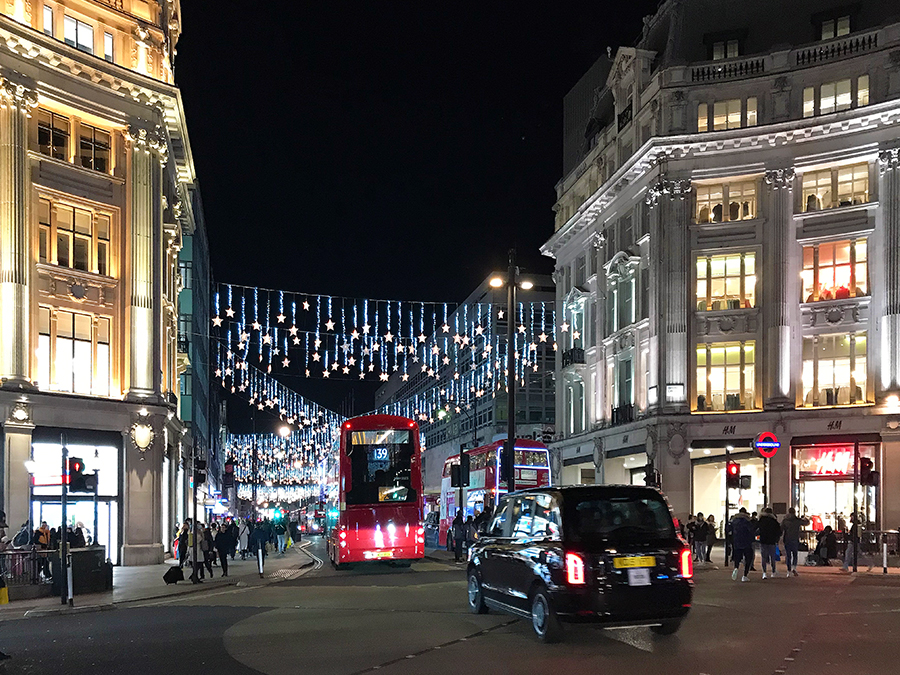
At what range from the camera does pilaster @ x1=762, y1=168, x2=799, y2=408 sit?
42438mm

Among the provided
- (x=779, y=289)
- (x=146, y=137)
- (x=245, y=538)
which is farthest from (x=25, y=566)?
(x=779, y=289)

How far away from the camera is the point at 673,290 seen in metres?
44.7

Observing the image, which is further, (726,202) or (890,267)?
(726,202)

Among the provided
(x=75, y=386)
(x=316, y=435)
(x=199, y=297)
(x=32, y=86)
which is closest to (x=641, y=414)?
(x=75, y=386)

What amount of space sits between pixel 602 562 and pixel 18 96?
87.9ft

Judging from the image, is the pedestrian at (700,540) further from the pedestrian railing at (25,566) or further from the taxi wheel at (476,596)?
the pedestrian railing at (25,566)

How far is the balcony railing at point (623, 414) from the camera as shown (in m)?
47.7

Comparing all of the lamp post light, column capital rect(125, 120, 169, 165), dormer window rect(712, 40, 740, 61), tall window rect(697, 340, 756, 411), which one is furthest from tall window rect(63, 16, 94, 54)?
tall window rect(697, 340, 756, 411)

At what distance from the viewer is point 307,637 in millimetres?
13820

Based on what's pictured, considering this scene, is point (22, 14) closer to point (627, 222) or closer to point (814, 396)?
point (627, 222)

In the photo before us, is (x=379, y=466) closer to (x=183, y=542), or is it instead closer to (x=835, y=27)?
(x=183, y=542)

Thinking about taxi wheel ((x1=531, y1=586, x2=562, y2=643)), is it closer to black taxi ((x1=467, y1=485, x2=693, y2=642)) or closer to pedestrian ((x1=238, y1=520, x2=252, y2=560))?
black taxi ((x1=467, y1=485, x2=693, y2=642))

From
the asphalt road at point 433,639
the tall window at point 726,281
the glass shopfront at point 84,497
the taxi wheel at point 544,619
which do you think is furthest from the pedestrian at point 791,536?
the tall window at point 726,281

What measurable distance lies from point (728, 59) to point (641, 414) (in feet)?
49.7
